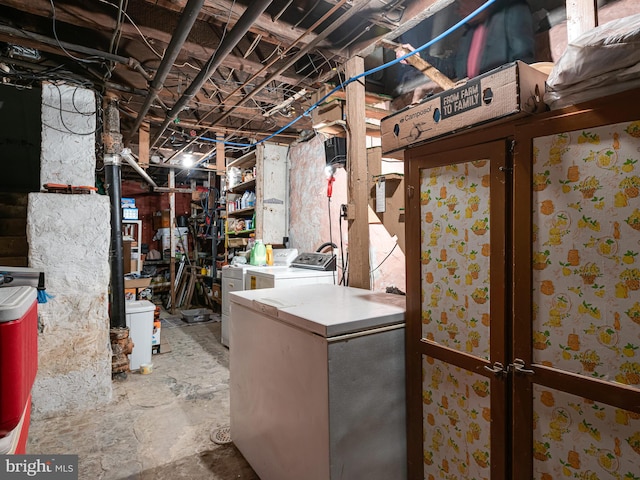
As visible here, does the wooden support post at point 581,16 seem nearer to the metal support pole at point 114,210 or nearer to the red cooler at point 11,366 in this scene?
the red cooler at point 11,366

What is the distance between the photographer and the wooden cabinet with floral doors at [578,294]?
3.18 feet

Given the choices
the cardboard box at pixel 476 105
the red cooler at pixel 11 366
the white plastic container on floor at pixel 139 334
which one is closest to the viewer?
the red cooler at pixel 11 366

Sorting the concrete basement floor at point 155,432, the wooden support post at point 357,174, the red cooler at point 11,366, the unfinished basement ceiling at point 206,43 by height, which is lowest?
the concrete basement floor at point 155,432

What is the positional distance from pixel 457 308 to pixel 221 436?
69.2 inches

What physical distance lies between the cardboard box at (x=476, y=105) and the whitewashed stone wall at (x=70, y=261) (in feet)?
7.69

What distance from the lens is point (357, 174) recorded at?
86.0 inches

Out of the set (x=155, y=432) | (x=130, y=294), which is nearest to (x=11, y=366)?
(x=155, y=432)

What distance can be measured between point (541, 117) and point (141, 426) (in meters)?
2.81

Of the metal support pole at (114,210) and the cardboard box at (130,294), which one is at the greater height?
the metal support pole at (114,210)

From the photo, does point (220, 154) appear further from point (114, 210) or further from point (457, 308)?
point (457, 308)

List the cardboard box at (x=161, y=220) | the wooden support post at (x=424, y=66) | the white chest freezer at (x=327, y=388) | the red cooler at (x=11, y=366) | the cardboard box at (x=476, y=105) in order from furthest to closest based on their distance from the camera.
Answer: the cardboard box at (x=161, y=220), the wooden support post at (x=424, y=66), the white chest freezer at (x=327, y=388), the cardboard box at (x=476, y=105), the red cooler at (x=11, y=366)

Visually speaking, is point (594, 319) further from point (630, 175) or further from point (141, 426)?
point (141, 426)

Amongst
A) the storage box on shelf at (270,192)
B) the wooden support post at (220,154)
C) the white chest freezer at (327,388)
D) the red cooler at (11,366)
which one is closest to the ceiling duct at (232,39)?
the white chest freezer at (327,388)

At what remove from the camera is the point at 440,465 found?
144 centimetres
